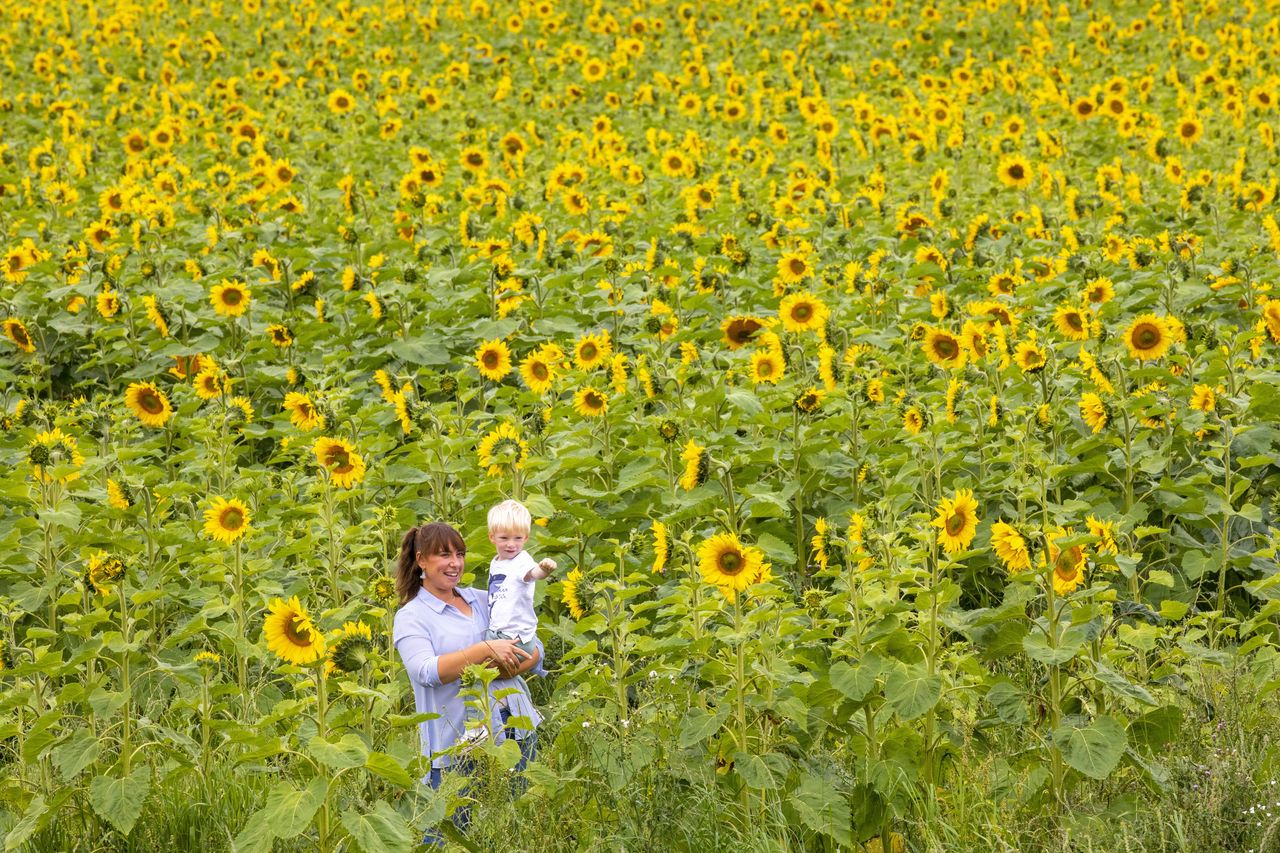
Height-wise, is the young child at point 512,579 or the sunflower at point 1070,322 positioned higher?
the young child at point 512,579

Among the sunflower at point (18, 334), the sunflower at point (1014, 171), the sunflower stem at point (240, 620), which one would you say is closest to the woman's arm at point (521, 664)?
the sunflower stem at point (240, 620)

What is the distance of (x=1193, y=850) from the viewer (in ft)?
12.2

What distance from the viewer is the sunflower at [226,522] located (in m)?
4.66

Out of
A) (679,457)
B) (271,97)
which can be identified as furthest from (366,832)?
(271,97)

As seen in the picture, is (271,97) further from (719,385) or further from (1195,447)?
(1195,447)

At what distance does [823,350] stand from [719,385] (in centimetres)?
47

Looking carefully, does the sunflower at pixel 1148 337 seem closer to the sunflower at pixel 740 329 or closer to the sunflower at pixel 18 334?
the sunflower at pixel 740 329

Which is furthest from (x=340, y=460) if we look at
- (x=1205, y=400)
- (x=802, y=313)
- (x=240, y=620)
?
(x=1205, y=400)

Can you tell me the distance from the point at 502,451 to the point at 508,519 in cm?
100

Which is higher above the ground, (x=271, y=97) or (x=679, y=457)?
(x=679, y=457)

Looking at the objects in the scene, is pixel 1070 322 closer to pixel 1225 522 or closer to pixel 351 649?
pixel 1225 522

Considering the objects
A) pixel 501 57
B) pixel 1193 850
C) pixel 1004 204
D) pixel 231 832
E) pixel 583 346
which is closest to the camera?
pixel 1193 850

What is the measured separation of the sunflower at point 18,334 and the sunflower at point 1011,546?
17.6ft

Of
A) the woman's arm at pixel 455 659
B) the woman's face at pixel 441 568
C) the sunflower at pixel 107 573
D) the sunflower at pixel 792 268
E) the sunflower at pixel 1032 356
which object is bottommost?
Answer: the sunflower at pixel 792 268
